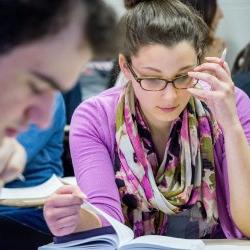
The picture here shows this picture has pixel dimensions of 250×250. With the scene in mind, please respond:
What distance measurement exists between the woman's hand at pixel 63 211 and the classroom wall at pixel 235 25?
105 inches

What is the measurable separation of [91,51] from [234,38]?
3.30 meters

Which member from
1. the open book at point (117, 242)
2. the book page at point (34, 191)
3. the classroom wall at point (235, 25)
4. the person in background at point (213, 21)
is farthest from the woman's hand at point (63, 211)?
the classroom wall at point (235, 25)

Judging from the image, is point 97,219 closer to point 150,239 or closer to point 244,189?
point 150,239

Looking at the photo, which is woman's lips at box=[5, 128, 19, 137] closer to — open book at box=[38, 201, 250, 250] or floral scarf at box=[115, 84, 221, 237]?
open book at box=[38, 201, 250, 250]

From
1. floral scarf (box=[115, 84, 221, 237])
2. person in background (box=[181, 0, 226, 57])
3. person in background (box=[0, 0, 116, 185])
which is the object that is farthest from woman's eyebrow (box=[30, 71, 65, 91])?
person in background (box=[181, 0, 226, 57])

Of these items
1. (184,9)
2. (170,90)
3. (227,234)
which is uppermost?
(184,9)

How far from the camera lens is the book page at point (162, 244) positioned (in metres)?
1.15

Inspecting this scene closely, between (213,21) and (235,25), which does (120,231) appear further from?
(235,25)

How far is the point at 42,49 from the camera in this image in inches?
20.4

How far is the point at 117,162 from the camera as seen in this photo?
149cm

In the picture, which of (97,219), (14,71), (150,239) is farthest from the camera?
(97,219)

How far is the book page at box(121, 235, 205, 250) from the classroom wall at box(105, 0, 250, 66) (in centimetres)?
266

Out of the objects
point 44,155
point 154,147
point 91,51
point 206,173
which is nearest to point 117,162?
point 154,147

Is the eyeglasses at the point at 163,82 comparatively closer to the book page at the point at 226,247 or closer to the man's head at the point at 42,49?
the book page at the point at 226,247
